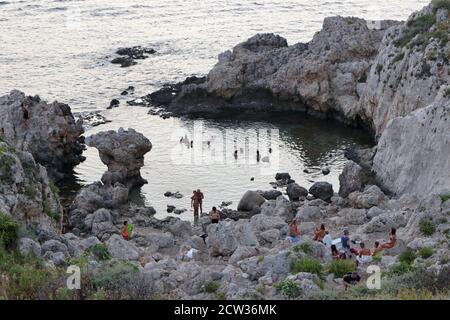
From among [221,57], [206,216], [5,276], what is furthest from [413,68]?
[5,276]

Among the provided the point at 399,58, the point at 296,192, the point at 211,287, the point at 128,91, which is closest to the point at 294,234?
the point at 296,192

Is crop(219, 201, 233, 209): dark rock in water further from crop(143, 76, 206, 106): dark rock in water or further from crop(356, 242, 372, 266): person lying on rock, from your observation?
crop(143, 76, 206, 106): dark rock in water

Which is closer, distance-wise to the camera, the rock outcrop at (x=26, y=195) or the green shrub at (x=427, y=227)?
the rock outcrop at (x=26, y=195)

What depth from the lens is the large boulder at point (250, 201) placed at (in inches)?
1726

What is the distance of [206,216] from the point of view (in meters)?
42.1

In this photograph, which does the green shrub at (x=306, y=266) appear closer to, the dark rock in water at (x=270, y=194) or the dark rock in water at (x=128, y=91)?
the dark rock in water at (x=270, y=194)

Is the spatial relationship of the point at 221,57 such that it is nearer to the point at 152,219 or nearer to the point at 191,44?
the point at 191,44

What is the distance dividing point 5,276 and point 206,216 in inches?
930

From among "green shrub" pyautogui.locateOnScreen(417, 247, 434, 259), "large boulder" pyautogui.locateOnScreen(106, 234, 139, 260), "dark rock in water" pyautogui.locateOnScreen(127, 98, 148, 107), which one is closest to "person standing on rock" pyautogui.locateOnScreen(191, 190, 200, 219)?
"large boulder" pyautogui.locateOnScreen(106, 234, 139, 260)

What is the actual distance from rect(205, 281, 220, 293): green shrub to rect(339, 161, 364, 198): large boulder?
75.2ft

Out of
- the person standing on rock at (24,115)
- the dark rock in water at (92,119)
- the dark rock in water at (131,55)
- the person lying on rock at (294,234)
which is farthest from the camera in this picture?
the dark rock in water at (131,55)

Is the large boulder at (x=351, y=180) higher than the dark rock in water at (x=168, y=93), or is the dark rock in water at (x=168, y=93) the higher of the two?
the large boulder at (x=351, y=180)

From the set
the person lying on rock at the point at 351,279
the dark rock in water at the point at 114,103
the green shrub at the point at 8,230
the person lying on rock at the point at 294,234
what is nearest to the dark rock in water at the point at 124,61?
the dark rock in water at the point at 114,103

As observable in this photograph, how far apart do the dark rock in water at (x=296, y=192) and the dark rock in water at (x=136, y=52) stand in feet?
144
